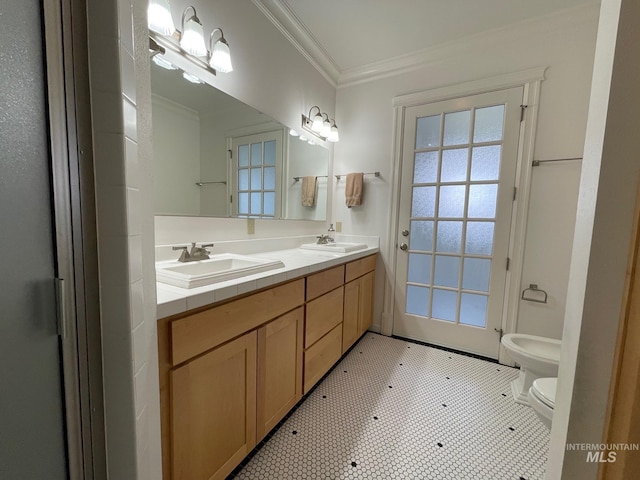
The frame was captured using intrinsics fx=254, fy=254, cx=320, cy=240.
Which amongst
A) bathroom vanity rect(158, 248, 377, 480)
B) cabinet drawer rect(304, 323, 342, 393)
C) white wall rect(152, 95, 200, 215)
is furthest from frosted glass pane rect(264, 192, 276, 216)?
cabinet drawer rect(304, 323, 342, 393)

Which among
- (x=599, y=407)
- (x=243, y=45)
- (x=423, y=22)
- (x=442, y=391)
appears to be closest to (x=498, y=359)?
(x=442, y=391)

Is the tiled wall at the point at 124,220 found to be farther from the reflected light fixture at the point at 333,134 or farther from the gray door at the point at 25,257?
the reflected light fixture at the point at 333,134

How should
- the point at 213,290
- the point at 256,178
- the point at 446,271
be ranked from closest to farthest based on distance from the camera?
the point at 213,290, the point at 256,178, the point at 446,271

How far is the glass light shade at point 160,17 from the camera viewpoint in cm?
110

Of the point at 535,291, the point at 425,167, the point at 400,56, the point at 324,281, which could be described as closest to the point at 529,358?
the point at 535,291

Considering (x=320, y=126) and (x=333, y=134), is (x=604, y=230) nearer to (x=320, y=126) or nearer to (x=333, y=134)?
(x=320, y=126)

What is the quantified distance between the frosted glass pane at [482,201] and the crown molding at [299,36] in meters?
1.71

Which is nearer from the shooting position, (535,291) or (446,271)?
(535,291)

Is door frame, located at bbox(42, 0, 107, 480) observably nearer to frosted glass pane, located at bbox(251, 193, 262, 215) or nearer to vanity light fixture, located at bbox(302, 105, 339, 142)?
frosted glass pane, located at bbox(251, 193, 262, 215)

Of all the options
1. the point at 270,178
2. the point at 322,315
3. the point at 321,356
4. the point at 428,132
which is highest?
the point at 428,132

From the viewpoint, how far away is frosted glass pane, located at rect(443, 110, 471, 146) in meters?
2.13

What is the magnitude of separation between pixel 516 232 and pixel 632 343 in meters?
1.80

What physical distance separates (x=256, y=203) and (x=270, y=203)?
14 cm

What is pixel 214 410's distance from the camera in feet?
3.07
